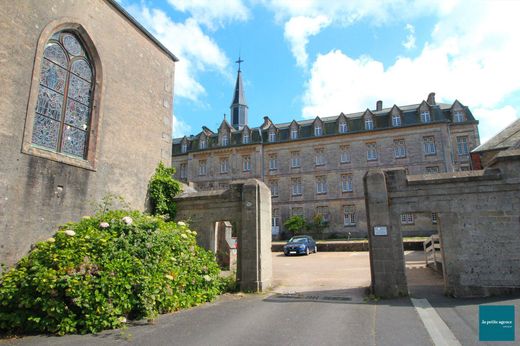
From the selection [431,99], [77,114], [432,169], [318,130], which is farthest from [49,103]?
[431,99]

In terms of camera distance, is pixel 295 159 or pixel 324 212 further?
pixel 295 159

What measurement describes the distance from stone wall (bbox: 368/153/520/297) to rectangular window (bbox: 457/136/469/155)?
28.7 meters

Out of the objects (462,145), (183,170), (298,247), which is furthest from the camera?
(183,170)

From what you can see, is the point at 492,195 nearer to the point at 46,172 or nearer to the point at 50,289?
the point at 50,289

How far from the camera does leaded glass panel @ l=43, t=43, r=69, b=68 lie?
8.61 metres

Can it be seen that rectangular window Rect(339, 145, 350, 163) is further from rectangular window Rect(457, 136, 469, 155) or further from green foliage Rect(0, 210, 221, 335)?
green foliage Rect(0, 210, 221, 335)

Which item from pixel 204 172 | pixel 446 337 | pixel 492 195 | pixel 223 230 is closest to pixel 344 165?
pixel 204 172

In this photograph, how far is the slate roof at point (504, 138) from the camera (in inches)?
513

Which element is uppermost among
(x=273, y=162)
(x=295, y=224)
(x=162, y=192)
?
(x=273, y=162)

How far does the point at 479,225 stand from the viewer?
323 inches

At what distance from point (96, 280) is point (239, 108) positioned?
1808 inches

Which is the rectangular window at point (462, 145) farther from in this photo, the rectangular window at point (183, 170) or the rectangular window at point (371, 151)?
the rectangular window at point (183, 170)

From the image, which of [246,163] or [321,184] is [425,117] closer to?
[321,184]

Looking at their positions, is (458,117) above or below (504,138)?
above
